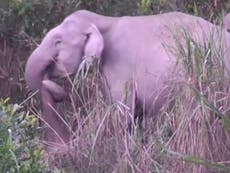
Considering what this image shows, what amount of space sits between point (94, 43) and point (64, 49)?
0.91 feet

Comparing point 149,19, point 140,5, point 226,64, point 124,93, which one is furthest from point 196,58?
point 140,5

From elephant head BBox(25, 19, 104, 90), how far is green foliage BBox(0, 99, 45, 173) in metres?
1.94

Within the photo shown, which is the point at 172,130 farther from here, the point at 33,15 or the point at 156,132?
the point at 33,15

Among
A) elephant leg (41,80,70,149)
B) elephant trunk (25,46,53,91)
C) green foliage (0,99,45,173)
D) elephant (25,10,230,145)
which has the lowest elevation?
elephant leg (41,80,70,149)

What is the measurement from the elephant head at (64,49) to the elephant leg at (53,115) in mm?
105

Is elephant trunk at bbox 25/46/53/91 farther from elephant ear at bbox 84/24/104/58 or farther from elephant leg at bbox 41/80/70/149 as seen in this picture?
elephant ear at bbox 84/24/104/58

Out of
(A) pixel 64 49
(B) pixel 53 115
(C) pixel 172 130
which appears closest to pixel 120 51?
(A) pixel 64 49

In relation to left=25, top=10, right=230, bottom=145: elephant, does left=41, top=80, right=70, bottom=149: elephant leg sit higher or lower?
lower

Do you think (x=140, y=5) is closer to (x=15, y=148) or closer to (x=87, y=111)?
(x=87, y=111)

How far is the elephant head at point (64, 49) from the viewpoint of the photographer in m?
7.14

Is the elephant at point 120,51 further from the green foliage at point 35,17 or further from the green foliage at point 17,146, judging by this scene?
the green foliage at point 35,17

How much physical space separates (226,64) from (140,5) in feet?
10.00

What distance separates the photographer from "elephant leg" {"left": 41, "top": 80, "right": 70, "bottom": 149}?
6.61m

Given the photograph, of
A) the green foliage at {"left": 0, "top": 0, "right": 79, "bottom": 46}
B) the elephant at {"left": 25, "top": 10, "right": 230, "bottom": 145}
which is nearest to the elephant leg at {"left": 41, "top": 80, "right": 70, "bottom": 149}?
the elephant at {"left": 25, "top": 10, "right": 230, "bottom": 145}
